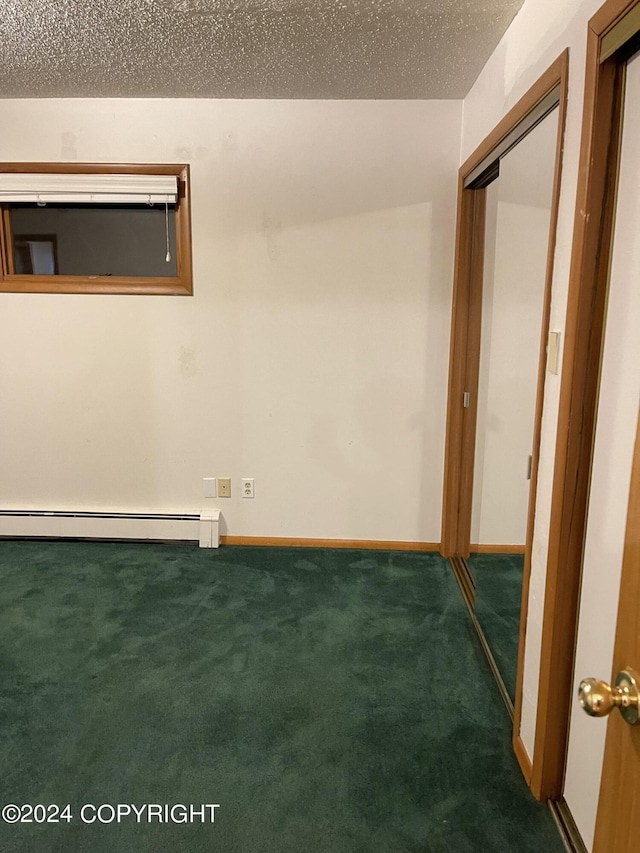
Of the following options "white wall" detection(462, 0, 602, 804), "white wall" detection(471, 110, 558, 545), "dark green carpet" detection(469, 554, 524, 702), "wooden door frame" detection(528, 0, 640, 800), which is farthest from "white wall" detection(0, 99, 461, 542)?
"wooden door frame" detection(528, 0, 640, 800)

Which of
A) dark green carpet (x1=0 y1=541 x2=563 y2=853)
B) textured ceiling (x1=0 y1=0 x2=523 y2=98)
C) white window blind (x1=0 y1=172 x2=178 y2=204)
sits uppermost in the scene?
textured ceiling (x1=0 y1=0 x2=523 y2=98)

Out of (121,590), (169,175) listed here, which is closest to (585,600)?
(121,590)

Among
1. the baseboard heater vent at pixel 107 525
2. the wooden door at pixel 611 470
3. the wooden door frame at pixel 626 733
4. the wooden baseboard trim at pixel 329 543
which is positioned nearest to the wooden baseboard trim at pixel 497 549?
the wooden baseboard trim at pixel 329 543

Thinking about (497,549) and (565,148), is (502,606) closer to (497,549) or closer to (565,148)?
(497,549)

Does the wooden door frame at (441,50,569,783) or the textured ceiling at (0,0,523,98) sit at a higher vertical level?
the textured ceiling at (0,0,523,98)

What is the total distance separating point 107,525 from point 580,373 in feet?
8.94

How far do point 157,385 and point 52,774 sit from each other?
1.93 meters

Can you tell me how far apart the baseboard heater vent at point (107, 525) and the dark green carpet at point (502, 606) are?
4.90 ft

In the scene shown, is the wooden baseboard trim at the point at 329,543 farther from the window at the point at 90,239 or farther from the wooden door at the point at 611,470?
the wooden door at the point at 611,470

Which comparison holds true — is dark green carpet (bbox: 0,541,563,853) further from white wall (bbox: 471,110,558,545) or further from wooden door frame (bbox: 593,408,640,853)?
wooden door frame (bbox: 593,408,640,853)

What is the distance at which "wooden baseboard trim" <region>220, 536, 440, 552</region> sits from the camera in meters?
3.17

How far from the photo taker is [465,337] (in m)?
2.88

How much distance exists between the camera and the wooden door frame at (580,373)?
1.22m

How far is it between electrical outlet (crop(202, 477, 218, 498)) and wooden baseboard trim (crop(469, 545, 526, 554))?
4.67ft
